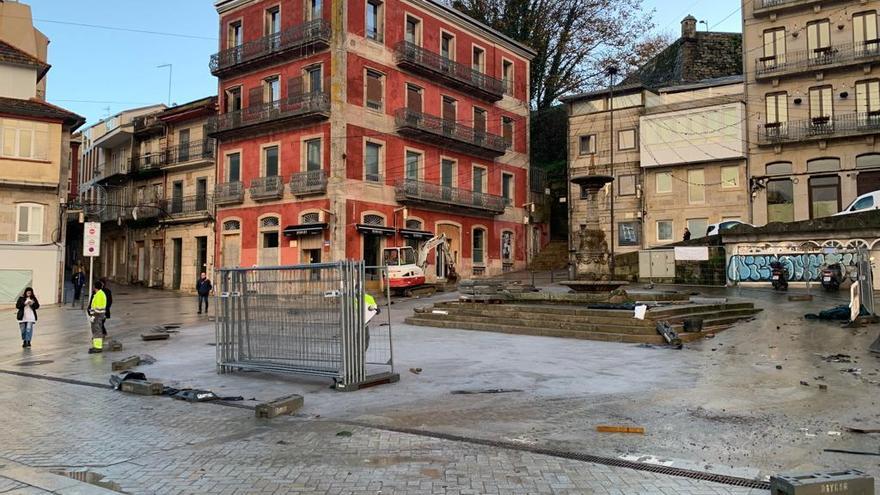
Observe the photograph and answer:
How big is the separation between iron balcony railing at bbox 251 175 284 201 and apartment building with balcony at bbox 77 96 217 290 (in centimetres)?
422

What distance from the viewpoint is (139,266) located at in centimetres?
4306

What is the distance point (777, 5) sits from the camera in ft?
116

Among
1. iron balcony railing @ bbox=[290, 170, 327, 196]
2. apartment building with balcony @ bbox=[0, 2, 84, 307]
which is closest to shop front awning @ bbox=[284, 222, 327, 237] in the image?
iron balcony railing @ bbox=[290, 170, 327, 196]

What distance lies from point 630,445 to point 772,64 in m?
36.1

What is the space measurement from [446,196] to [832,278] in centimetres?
1974

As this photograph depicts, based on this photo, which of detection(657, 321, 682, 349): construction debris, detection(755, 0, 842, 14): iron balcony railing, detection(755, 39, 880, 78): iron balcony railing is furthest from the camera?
detection(755, 0, 842, 14): iron balcony railing

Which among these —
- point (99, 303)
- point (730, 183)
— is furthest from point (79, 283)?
point (730, 183)

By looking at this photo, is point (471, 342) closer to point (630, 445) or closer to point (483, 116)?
point (630, 445)

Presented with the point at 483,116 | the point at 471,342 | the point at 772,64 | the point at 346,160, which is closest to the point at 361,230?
the point at 346,160

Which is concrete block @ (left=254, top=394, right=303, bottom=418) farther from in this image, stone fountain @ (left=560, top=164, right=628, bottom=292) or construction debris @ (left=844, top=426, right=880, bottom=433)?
stone fountain @ (left=560, top=164, right=628, bottom=292)

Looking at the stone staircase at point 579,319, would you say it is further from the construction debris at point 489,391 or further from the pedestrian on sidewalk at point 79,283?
the pedestrian on sidewalk at point 79,283

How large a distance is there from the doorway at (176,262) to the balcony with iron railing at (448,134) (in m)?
16.1

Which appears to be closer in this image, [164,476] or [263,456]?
[164,476]

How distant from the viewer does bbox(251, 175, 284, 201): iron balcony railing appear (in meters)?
33.3
